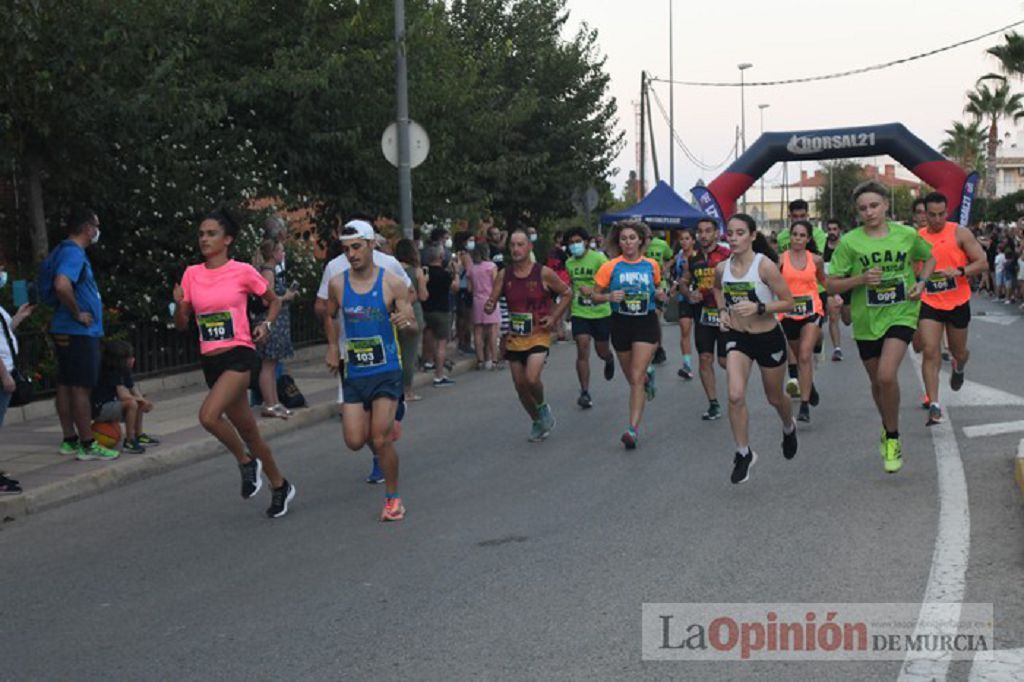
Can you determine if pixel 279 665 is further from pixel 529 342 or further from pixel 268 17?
pixel 268 17

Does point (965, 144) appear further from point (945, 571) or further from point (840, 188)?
point (945, 571)

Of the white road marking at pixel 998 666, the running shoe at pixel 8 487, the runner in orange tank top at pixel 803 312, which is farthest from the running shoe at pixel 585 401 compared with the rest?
the white road marking at pixel 998 666

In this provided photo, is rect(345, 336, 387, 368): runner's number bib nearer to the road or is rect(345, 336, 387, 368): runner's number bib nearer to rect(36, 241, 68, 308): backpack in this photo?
the road

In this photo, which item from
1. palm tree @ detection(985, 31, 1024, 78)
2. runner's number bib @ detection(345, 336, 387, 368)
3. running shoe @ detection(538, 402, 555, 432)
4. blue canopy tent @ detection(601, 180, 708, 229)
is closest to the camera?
runner's number bib @ detection(345, 336, 387, 368)

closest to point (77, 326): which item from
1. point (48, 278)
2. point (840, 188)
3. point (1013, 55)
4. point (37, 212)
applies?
point (48, 278)

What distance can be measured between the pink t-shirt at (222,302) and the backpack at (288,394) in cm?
494

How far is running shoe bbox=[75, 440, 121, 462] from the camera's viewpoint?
396 inches

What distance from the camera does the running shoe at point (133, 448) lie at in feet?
34.2

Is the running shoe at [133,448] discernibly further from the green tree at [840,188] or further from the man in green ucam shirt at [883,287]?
the green tree at [840,188]

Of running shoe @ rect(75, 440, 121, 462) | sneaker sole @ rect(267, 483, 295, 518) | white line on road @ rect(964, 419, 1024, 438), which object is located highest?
running shoe @ rect(75, 440, 121, 462)

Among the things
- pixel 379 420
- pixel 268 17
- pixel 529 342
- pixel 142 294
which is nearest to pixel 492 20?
pixel 268 17

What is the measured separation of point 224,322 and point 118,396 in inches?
111

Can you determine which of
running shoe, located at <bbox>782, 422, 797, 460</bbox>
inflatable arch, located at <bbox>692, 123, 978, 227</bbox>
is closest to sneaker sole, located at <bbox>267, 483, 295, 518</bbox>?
running shoe, located at <bbox>782, 422, 797, 460</bbox>

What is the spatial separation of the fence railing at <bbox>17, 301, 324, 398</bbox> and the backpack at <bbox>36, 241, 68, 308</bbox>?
122 inches
